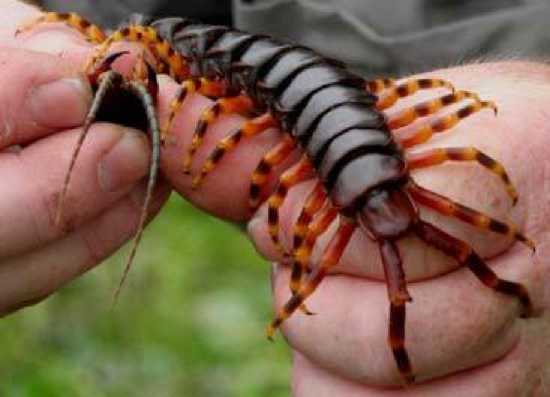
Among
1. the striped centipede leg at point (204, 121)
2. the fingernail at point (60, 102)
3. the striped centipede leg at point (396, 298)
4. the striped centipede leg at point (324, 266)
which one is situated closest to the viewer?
the striped centipede leg at point (396, 298)

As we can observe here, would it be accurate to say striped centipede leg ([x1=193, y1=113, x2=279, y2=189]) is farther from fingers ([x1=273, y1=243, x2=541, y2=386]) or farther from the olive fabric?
the olive fabric

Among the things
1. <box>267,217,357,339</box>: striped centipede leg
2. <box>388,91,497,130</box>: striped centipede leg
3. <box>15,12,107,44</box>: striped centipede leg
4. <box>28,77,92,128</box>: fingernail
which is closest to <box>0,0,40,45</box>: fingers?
<box>15,12,107,44</box>: striped centipede leg

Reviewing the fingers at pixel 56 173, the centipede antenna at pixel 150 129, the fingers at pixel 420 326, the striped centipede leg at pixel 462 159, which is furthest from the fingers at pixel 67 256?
the striped centipede leg at pixel 462 159

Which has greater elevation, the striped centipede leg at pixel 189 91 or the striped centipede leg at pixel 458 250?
the striped centipede leg at pixel 458 250

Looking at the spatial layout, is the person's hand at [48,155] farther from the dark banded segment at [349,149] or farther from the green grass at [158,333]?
the green grass at [158,333]

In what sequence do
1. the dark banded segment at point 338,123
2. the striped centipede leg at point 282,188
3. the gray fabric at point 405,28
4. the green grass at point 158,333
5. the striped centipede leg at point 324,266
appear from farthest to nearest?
the green grass at point 158,333, the gray fabric at point 405,28, the striped centipede leg at point 282,188, the dark banded segment at point 338,123, the striped centipede leg at point 324,266

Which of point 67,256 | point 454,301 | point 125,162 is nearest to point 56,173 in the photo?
point 125,162

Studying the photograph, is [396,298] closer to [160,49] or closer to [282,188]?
[282,188]

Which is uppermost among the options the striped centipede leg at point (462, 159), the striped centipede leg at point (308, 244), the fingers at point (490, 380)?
the striped centipede leg at point (462, 159)
